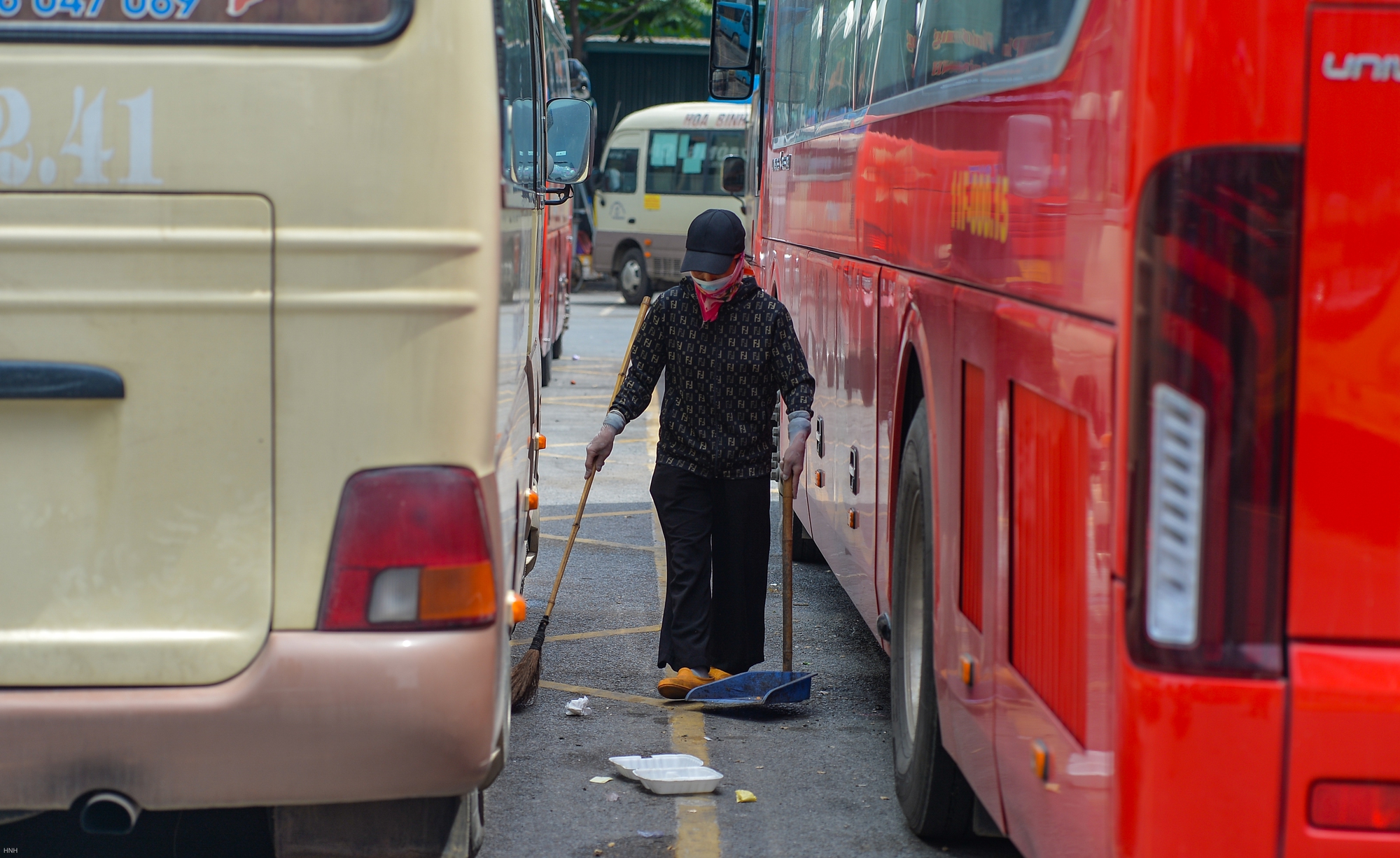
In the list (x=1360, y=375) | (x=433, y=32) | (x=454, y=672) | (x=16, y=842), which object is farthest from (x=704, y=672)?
(x=1360, y=375)

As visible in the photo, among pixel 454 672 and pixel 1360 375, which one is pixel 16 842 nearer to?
pixel 454 672

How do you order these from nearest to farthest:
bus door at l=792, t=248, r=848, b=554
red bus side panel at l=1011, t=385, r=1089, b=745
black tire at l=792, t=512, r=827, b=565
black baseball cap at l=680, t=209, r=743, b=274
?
red bus side panel at l=1011, t=385, r=1089, b=745 → black baseball cap at l=680, t=209, r=743, b=274 → bus door at l=792, t=248, r=848, b=554 → black tire at l=792, t=512, r=827, b=565

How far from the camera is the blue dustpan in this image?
588 centimetres

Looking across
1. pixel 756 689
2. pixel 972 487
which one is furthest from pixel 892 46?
pixel 756 689

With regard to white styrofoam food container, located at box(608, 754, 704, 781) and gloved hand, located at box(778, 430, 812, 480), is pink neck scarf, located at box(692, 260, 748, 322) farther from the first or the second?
white styrofoam food container, located at box(608, 754, 704, 781)

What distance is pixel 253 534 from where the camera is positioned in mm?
3133

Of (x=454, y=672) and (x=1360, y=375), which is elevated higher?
(x=1360, y=375)

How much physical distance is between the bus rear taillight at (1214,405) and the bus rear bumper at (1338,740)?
2.7 inches

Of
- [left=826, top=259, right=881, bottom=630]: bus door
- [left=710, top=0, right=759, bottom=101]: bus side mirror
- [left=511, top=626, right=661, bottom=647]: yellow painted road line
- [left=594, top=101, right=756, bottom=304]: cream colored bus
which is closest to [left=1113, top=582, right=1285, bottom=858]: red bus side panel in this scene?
[left=826, top=259, right=881, bottom=630]: bus door

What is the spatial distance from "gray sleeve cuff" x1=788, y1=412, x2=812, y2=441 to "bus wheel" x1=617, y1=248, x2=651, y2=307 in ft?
72.6

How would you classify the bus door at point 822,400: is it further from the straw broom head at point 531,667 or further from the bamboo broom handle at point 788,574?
the straw broom head at point 531,667

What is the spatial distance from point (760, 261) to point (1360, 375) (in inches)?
288

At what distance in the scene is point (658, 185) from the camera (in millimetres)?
27547

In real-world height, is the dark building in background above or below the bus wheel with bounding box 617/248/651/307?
above
